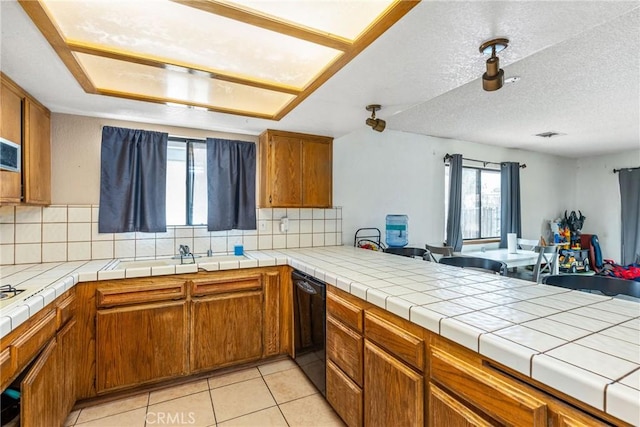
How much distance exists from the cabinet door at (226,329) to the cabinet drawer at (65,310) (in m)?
0.69

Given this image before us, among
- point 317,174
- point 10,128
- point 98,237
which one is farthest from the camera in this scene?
point 317,174

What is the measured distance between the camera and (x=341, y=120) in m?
2.50

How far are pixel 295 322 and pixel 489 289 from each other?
146 cm

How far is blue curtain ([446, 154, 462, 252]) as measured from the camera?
3.95m

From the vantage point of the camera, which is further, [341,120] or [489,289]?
[341,120]

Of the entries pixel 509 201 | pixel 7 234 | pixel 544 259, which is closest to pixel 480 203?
pixel 509 201

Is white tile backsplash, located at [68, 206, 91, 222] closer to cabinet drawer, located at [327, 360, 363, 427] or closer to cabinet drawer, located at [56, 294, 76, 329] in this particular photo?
cabinet drawer, located at [56, 294, 76, 329]

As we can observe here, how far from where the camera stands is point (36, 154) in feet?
6.73

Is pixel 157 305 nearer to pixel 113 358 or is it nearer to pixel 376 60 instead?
pixel 113 358

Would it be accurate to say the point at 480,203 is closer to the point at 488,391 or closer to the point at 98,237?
the point at 488,391

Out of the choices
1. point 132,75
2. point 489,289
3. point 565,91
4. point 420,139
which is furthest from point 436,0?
point 420,139

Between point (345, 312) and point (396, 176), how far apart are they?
2.43 meters

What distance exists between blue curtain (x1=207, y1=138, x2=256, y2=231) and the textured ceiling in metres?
0.19

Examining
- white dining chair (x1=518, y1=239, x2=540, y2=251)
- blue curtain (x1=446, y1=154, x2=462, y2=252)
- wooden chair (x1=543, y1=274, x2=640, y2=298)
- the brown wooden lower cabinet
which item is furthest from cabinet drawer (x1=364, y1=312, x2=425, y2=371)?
white dining chair (x1=518, y1=239, x2=540, y2=251)
